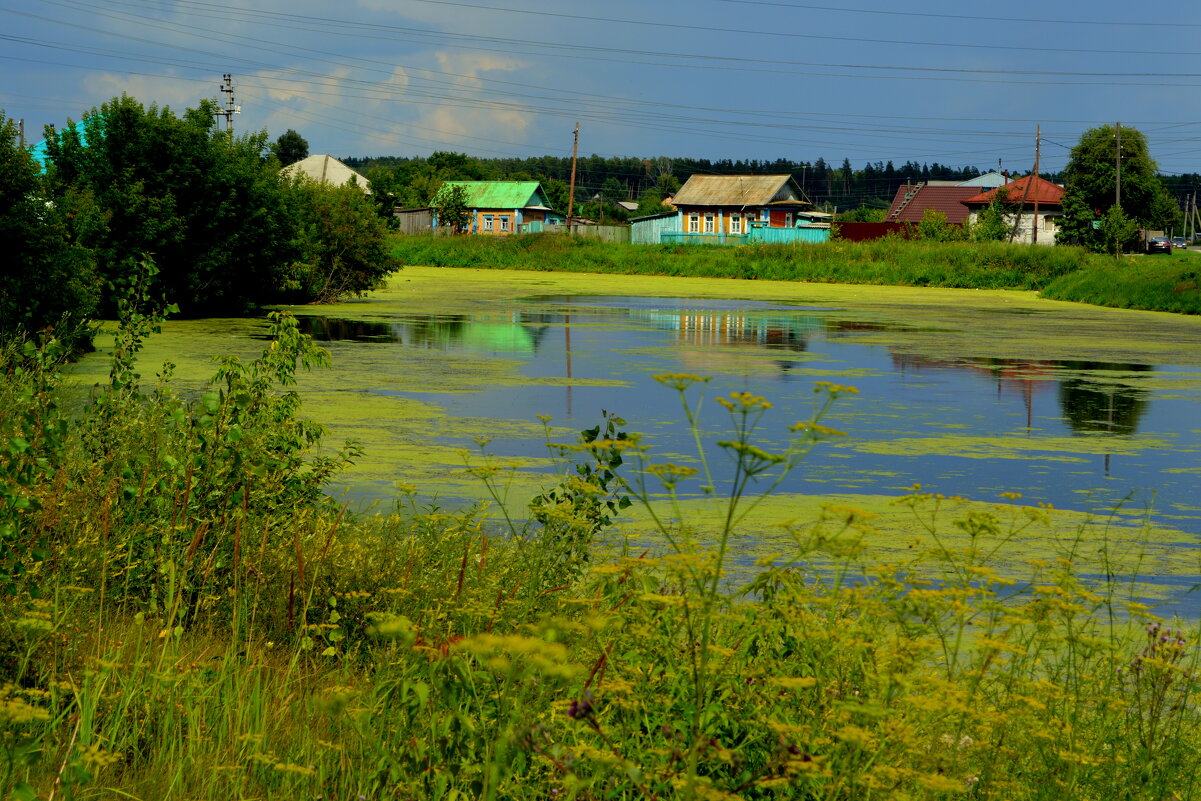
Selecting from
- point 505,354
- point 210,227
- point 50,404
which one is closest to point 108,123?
point 210,227

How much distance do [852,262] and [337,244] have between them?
20.2m

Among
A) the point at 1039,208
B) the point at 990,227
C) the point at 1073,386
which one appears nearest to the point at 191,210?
the point at 1073,386

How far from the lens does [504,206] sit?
76562 mm

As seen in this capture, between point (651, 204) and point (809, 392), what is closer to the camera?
point (809, 392)

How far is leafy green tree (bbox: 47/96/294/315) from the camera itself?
17.4 metres

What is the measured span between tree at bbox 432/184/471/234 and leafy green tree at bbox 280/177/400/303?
4397 centimetres

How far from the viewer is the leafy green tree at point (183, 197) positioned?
17406mm

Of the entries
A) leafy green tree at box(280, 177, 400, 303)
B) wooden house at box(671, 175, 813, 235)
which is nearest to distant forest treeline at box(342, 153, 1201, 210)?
wooden house at box(671, 175, 813, 235)

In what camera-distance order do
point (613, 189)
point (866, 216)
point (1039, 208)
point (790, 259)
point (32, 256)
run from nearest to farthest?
point (32, 256) < point (790, 259) < point (1039, 208) < point (866, 216) < point (613, 189)

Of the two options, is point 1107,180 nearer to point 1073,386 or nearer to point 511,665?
point 1073,386

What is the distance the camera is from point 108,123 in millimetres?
17891

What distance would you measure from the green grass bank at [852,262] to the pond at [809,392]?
22.5ft

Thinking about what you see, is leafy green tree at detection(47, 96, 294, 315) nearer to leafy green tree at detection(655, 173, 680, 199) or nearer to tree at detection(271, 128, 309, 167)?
tree at detection(271, 128, 309, 167)

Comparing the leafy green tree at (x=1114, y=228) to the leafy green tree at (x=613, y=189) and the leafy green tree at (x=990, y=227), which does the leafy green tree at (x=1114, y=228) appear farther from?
the leafy green tree at (x=613, y=189)
